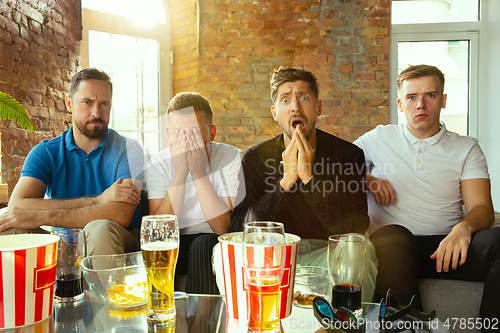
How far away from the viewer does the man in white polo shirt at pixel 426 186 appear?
4.57 ft

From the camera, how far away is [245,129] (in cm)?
331

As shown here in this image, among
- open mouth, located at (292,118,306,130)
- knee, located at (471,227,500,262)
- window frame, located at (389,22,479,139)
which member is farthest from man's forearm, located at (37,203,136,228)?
window frame, located at (389,22,479,139)

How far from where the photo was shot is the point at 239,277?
68 centimetres

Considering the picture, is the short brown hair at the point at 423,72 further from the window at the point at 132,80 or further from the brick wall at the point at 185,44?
the window at the point at 132,80

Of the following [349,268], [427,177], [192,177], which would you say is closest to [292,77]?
[192,177]

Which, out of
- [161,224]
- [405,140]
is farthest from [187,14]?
[161,224]

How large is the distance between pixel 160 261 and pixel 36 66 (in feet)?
7.70

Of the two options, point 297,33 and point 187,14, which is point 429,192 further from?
point 187,14

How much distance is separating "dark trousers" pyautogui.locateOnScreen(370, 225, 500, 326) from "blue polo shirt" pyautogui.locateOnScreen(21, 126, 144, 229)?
1.08 metres

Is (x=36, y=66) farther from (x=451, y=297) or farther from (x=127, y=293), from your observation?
(x=451, y=297)

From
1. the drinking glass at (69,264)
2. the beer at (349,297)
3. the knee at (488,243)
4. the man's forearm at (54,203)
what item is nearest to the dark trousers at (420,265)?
the knee at (488,243)

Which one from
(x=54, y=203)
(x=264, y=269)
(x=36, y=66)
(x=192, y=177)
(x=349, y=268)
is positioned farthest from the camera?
(x=36, y=66)

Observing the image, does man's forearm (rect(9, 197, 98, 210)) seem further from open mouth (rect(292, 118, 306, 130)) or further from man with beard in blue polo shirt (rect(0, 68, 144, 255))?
open mouth (rect(292, 118, 306, 130))

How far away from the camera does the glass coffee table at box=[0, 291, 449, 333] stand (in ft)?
2.31
